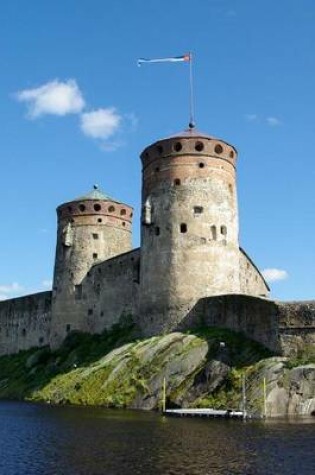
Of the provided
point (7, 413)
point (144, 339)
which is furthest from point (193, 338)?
point (7, 413)

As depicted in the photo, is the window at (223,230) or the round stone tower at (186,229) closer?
the round stone tower at (186,229)

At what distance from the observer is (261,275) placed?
5056 cm

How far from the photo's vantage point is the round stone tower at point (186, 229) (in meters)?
39.8

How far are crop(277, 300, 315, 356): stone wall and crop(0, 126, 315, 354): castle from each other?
0.05 meters

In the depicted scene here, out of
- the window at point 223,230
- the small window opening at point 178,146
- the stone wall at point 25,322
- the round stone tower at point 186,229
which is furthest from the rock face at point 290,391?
the stone wall at point 25,322

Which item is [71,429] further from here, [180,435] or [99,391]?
[99,391]

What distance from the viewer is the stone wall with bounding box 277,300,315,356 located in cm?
3153

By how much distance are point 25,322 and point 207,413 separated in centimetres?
3496

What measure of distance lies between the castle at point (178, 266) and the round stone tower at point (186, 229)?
7 cm

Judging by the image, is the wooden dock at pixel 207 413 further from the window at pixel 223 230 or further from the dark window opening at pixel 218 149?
the dark window opening at pixel 218 149

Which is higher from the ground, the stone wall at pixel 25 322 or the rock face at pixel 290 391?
the stone wall at pixel 25 322

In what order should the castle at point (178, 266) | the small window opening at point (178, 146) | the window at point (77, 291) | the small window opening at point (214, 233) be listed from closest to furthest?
the castle at point (178, 266), the small window opening at point (214, 233), the small window opening at point (178, 146), the window at point (77, 291)

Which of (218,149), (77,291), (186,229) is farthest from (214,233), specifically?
(77,291)

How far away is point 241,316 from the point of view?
35250 millimetres
